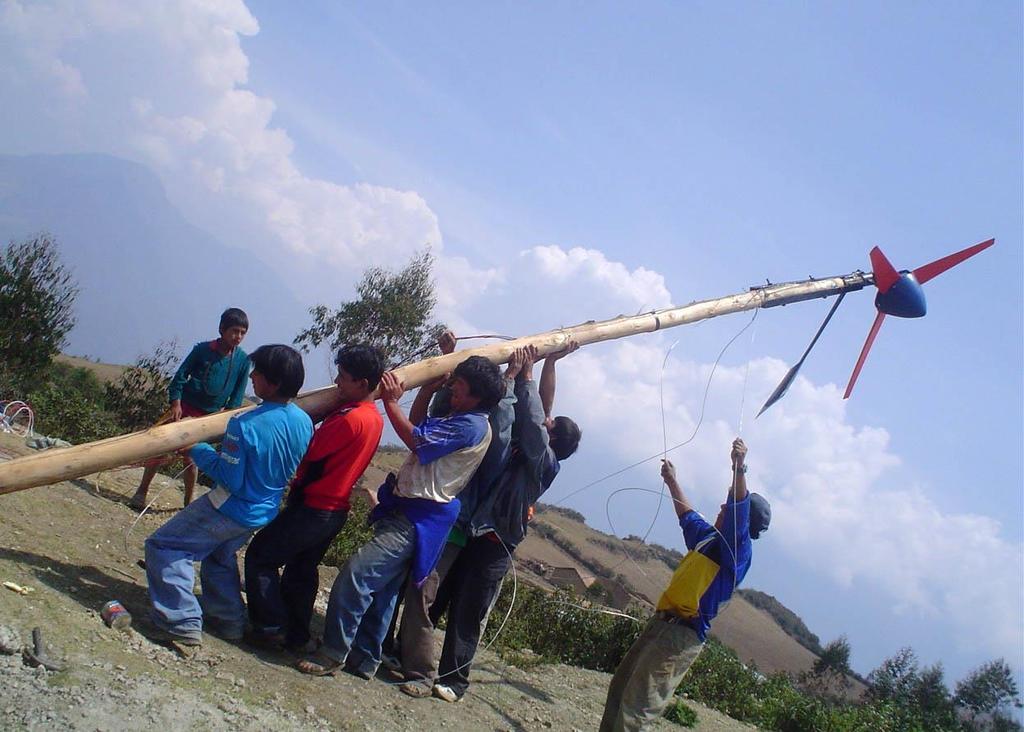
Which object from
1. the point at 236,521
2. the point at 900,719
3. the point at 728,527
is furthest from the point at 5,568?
the point at 900,719

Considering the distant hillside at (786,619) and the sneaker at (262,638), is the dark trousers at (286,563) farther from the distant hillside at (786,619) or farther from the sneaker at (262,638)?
the distant hillside at (786,619)

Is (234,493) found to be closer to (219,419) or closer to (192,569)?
(192,569)

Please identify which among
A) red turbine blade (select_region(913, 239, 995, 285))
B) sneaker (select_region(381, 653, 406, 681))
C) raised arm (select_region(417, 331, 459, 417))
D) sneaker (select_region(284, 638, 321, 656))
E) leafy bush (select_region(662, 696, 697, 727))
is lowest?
sneaker (select_region(284, 638, 321, 656))

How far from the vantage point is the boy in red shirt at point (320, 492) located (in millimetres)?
5355

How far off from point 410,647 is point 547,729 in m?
1.42

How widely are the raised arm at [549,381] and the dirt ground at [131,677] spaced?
2.25 metres

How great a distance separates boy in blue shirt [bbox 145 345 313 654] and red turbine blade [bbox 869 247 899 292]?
6.49m

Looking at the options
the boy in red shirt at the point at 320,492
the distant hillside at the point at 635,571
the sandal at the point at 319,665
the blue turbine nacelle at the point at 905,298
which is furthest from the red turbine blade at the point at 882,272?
the distant hillside at the point at 635,571

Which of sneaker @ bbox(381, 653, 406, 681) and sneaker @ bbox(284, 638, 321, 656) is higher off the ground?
sneaker @ bbox(381, 653, 406, 681)

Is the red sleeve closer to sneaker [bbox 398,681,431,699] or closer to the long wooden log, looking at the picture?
the long wooden log

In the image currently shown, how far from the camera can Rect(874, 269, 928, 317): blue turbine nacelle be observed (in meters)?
8.67

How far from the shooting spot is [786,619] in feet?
130

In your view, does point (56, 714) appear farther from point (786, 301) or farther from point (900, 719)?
point (900, 719)

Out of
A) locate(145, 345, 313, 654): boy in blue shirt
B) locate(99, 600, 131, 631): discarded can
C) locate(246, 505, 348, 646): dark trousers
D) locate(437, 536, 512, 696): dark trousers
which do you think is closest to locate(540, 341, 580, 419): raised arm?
locate(437, 536, 512, 696): dark trousers
